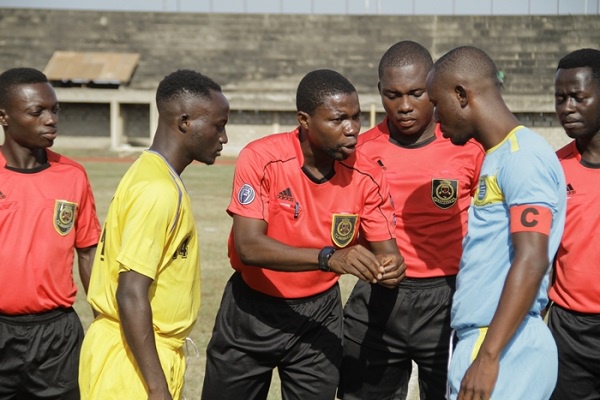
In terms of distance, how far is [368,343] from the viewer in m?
5.25

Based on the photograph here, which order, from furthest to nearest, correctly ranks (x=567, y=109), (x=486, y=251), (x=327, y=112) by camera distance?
1. (x=567, y=109)
2. (x=327, y=112)
3. (x=486, y=251)

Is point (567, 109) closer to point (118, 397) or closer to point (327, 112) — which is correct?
point (327, 112)

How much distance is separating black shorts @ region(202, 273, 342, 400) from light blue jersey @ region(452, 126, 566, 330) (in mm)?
1259

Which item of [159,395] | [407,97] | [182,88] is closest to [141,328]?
[159,395]

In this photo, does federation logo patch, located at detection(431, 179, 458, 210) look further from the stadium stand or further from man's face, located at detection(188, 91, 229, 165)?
the stadium stand

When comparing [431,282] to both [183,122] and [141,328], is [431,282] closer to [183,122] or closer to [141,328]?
[183,122]

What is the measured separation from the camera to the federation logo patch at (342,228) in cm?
474

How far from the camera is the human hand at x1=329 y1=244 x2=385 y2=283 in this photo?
13.4 feet

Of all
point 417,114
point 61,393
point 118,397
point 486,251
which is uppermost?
point 417,114

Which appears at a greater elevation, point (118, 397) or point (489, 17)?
point (489, 17)

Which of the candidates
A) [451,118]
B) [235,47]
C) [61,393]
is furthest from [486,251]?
[235,47]

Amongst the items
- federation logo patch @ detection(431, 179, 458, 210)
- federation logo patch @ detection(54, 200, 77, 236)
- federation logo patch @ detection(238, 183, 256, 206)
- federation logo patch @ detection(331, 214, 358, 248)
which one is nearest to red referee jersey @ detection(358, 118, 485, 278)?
federation logo patch @ detection(431, 179, 458, 210)

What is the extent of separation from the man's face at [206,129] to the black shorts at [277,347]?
3.69 feet

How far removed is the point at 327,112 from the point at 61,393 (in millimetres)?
2099
